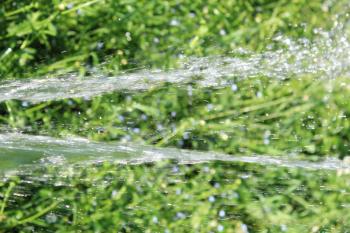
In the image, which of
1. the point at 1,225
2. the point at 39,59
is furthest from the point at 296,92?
the point at 1,225

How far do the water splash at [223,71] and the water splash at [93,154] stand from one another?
17cm

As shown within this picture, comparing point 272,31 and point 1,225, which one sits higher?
point 272,31

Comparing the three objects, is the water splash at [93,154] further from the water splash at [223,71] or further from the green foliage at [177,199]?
the water splash at [223,71]

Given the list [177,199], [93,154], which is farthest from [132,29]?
[177,199]

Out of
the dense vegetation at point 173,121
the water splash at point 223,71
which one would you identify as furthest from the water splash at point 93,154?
the water splash at point 223,71

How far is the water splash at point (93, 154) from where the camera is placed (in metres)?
2.41

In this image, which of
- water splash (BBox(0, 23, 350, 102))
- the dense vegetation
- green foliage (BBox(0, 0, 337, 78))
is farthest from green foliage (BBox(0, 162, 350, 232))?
green foliage (BBox(0, 0, 337, 78))

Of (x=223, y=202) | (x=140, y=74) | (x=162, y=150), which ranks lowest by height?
(x=223, y=202)

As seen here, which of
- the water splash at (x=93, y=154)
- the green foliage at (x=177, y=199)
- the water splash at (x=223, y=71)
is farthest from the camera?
the water splash at (x=223, y=71)

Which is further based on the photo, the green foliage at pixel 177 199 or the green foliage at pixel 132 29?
the green foliage at pixel 132 29

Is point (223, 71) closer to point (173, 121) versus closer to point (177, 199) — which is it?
point (173, 121)

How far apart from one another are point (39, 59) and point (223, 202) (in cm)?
89

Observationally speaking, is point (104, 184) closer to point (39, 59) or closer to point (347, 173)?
point (39, 59)

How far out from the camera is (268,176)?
2533 millimetres
